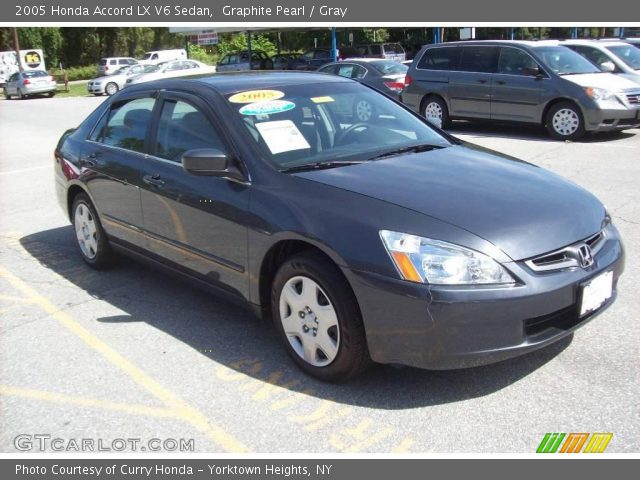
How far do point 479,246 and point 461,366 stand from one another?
1.85 ft

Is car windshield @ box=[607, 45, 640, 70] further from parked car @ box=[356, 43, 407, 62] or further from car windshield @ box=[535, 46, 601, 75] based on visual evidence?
parked car @ box=[356, 43, 407, 62]

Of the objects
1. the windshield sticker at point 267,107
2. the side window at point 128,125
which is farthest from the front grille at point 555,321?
the side window at point 128,125

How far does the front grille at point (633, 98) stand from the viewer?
11151 mm

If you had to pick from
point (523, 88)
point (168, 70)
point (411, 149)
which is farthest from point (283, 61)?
point (411, 149)

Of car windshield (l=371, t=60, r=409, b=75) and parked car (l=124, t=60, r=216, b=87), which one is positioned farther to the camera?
parked car (l=124, t=60, r=216, b=87)

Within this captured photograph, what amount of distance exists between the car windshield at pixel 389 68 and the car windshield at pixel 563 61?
4.97 metres

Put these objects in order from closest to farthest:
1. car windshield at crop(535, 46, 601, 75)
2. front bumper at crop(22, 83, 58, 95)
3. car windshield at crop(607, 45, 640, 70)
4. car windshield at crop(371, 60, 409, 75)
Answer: car windshield at crop(535, 46, 601, 75) < car windshield at crop(607, 45, 640, 70) < car windshield at crop(371, 60, 409, 75) < front bumper at crop(22, 83, 58, 95)

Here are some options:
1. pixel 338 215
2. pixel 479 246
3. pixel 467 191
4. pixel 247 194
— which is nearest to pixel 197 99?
pixel 247 194

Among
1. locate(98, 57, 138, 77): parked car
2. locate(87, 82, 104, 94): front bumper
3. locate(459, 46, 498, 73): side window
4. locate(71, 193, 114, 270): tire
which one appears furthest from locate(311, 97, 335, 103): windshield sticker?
locate(98, 57, 138, 77): parked car

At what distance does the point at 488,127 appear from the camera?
13.6 metres

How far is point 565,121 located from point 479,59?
2188 mm

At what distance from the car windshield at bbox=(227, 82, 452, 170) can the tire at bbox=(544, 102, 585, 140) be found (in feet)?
24.4

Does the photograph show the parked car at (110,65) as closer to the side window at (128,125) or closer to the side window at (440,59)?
the side window at (440,59)

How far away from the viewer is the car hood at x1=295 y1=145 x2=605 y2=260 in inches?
122
